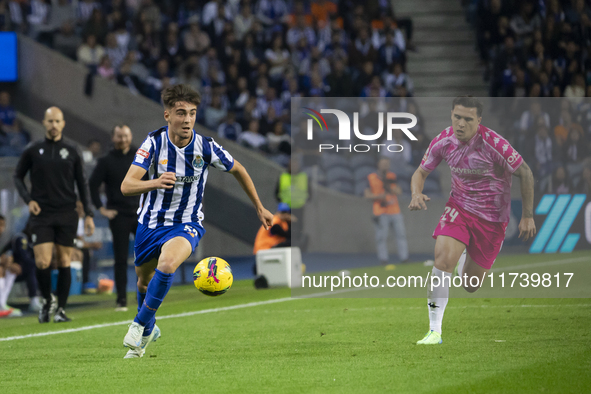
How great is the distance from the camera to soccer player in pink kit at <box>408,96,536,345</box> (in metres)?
7.21

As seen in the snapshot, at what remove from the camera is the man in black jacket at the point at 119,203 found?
10141mm

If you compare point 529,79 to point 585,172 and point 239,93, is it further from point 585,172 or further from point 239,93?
point 585,172

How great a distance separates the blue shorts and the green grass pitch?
0.81 metres

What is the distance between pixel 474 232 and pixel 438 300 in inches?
38.1

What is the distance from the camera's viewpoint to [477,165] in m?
7.53

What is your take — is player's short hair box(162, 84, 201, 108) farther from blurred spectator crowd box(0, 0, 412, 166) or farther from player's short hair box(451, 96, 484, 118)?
blurred spectator crowd box(0, 0, 412, 166)

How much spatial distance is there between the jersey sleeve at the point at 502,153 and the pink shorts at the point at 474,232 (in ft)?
1.82

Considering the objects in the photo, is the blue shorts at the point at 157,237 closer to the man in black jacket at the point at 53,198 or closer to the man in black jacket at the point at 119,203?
the man in black jacket at the point at 53,198

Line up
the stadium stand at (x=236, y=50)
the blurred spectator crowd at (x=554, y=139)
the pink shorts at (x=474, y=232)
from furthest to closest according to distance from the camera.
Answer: the stadium stand at (x=236, y=50), the blurred spectator crowd at (x=554, y=139), the pink shorts at (x=474, y=232)

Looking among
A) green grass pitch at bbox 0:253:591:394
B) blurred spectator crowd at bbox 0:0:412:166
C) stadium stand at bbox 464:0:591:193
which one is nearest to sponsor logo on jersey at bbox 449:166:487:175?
green grass pitch at bbox 0:253:591:394

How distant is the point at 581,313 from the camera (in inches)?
326

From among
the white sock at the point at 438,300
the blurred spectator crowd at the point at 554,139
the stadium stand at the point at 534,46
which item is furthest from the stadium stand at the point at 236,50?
the white sock at the point at 438,300

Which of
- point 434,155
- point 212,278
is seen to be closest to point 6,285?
point 212,278

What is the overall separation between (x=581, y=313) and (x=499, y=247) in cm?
120
